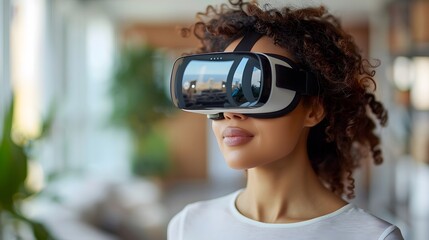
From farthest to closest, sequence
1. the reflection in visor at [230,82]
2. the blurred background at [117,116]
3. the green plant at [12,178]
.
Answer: the blurred background at [117,116]
the green plant at [12,178]
the reflection in visor at [230,82]

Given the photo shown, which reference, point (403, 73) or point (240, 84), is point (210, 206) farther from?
point (403, 73)

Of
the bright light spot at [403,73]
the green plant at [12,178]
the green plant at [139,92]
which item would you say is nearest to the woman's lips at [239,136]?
the green plant at [12,178]

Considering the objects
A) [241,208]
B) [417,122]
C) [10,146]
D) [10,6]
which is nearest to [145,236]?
[10,6]

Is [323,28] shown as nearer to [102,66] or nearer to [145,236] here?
[145,236]

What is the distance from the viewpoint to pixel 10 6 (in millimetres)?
4254

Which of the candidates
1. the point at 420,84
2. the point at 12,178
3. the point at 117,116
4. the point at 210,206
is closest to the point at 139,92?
the point at 117,116

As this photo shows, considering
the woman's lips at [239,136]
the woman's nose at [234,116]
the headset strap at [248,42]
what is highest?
the headset strap at [248,42]

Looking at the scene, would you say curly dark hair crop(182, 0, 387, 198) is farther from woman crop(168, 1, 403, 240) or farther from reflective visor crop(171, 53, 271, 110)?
reflective visor crop(171, 53, 271, 110)

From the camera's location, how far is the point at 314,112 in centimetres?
117

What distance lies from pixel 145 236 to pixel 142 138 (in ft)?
11.1

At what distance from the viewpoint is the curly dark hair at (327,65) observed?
114cm

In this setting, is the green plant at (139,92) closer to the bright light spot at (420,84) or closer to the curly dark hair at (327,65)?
the bright light spot at (420,84)

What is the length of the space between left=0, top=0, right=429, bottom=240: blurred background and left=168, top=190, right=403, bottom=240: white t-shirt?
5.05 ft

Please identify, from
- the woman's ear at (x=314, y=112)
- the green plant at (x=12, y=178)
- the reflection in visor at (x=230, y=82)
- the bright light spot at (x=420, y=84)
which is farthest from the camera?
the bright light spot at (x=420, y=84)
